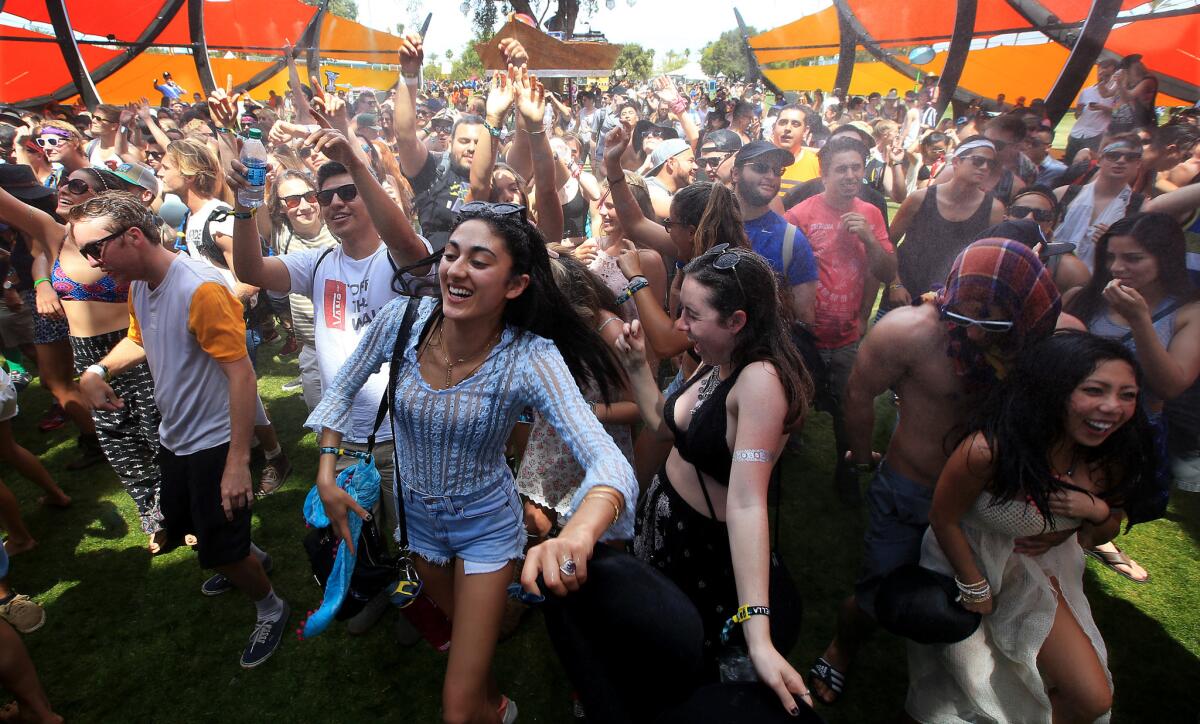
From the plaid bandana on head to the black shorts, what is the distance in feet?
10.4

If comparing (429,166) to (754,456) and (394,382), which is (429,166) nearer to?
(394,382)

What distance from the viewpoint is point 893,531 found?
247cm

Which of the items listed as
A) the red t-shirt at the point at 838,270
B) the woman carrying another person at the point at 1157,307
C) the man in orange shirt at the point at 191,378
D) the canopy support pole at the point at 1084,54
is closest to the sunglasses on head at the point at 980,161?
the red t-shirt at the point at 838,270

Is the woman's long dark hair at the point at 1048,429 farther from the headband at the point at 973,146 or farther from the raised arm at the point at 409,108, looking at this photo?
the raised arm at the point at 409,108

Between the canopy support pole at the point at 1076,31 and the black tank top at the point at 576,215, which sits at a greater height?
the canopy support pole at the point at 1076,31

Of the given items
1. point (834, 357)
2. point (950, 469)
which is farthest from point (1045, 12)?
point (950, 469)

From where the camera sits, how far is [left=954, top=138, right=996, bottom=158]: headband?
3912 millimetres

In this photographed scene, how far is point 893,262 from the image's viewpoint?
13.2ft

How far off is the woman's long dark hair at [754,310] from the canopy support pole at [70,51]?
1476 cm

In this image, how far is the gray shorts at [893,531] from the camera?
7.89 feet

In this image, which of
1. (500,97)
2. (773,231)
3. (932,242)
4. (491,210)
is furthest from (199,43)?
(932,242)

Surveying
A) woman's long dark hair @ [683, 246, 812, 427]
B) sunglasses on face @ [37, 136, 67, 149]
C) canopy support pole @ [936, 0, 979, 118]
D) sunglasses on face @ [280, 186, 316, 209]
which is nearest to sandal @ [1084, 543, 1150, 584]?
woman's long dark hair @ [683, 246, 812, 427]

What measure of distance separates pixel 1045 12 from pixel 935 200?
1.63m

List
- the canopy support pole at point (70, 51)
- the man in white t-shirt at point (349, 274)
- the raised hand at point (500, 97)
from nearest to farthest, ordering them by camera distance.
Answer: the man in white t-shirt at point (349, 274), the raised hand at point (500, 97), the canopy support pole at point (70, 51)
